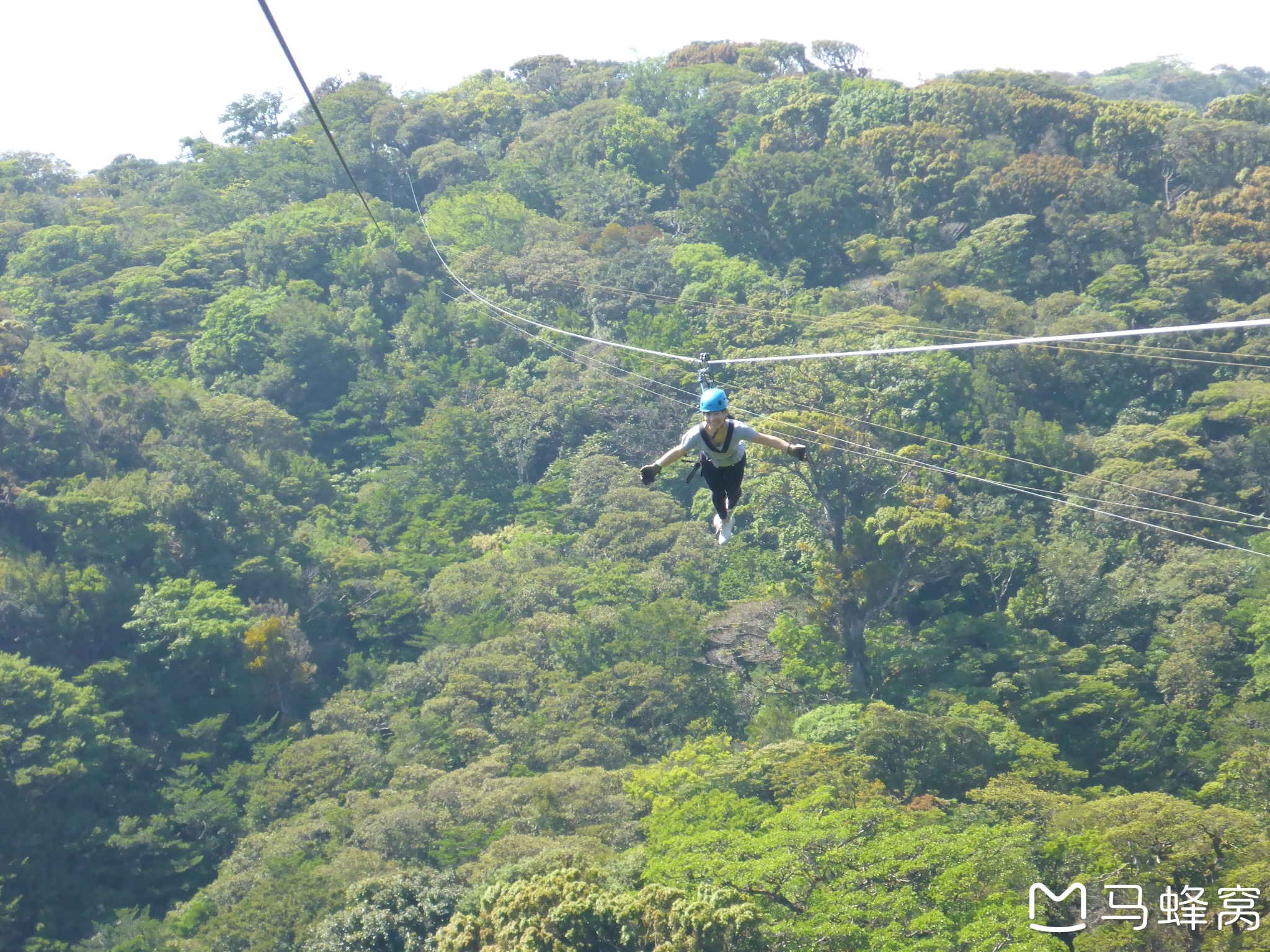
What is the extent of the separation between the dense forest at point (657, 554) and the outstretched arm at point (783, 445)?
32.5ft

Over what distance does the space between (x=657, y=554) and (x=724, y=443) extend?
92.4 ft

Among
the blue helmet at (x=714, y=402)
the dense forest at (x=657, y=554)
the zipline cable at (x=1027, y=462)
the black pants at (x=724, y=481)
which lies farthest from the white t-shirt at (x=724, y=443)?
the zipline cable at (x=1027, y=462)

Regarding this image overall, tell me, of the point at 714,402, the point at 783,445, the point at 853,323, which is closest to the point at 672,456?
the point at 714,402

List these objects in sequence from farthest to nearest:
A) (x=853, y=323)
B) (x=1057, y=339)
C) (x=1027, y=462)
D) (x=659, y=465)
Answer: (x=853, y=323) < (x=1027, y=462) < (x=1057, y=339) < (x=659, y=465)

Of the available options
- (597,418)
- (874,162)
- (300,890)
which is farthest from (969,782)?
(874,162)

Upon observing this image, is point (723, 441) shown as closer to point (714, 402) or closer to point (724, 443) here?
point (724, 443)

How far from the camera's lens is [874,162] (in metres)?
56.0

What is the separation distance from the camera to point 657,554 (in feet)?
122

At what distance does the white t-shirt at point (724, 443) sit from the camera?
9094 millimetres

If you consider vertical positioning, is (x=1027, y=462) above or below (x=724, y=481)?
below

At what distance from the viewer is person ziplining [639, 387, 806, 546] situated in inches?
342

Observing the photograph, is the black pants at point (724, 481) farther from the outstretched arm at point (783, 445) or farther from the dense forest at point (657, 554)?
the dense forest at point (657, 554)

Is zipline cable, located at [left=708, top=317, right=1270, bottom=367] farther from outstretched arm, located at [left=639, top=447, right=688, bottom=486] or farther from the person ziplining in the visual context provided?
outstretched arm, located at [left=639, top=447, right=688, bottom=486]

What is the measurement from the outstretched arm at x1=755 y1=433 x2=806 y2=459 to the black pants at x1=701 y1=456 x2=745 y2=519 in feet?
1.61
